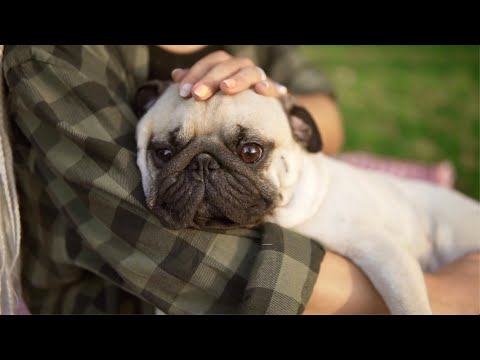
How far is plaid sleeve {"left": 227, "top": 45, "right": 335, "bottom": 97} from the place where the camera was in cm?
263

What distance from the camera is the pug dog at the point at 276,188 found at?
1561 millimetres

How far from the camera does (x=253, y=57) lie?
7.89 feet

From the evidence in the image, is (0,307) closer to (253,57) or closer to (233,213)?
(233,213)

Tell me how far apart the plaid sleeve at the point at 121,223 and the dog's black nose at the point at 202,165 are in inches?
7.0

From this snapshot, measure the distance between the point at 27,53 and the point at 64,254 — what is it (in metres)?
0.69

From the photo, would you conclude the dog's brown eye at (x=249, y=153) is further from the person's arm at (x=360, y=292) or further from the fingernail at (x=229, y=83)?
the person's arm at (x=360, y=292)

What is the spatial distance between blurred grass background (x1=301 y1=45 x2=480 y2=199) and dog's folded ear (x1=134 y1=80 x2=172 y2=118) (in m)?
2.36

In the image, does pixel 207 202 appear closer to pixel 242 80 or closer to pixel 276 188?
pixel 276 188

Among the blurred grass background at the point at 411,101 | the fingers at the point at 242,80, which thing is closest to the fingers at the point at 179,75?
the fingers at the point at 242,80

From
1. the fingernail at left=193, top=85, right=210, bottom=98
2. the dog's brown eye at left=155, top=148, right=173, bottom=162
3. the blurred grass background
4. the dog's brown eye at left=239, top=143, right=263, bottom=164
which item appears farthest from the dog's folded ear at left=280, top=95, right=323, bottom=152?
the blurred grass background

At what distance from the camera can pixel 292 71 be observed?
275cm

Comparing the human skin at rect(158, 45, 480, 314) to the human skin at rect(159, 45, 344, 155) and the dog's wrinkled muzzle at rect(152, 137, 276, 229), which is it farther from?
the dog's wrinkled muzzle at rect(152, 137, 276, 229)

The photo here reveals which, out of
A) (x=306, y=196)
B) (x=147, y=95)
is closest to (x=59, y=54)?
(x=147, y=95)
